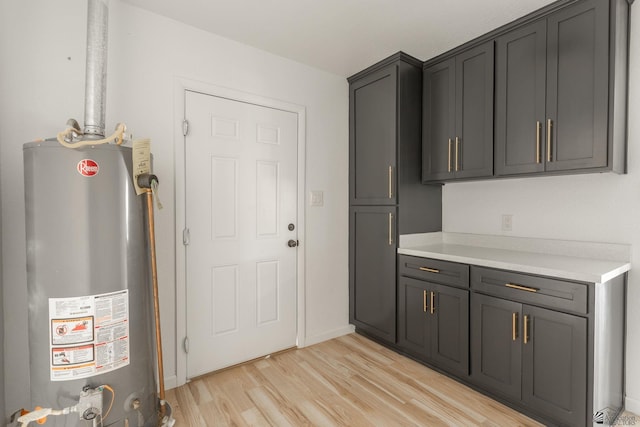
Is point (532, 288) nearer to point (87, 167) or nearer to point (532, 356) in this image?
point (532, 356)

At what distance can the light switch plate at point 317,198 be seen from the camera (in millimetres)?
2804

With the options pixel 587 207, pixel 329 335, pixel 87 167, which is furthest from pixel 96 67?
pixel 587 207

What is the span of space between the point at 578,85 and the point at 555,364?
5.22ft

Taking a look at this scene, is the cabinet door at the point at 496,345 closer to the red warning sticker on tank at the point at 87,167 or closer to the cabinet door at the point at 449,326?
the cabinet door at the point at 449,326

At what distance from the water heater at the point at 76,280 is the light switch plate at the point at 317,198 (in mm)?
1592

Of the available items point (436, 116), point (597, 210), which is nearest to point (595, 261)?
point (597, 210)

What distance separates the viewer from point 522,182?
2357 millimetres

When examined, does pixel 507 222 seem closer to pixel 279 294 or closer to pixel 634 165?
pixel 634 165

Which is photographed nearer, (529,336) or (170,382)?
(529,336)

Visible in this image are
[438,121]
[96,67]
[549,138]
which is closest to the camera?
[96,67]

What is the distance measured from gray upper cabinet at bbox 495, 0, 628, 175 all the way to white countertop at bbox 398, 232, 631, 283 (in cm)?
55

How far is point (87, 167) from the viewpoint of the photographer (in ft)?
4.52

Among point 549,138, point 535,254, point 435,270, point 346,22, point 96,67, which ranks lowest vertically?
point 435,270

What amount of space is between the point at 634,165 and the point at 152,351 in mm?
2977
